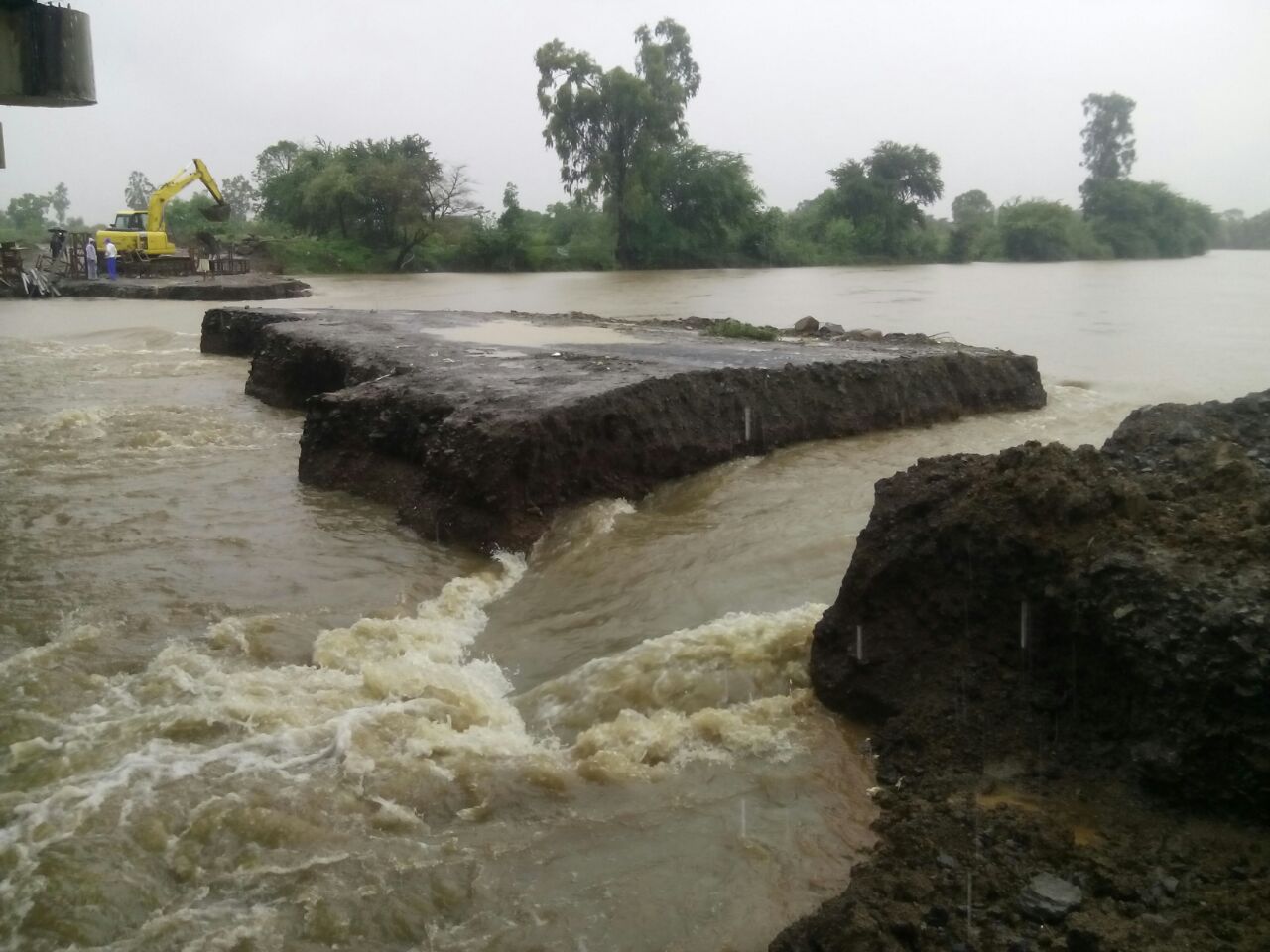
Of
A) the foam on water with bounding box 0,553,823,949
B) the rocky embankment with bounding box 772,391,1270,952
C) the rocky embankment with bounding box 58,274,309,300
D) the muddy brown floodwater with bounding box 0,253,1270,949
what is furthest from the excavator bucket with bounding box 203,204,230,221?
the rocky embankment with bounding box 772,391,1270,952

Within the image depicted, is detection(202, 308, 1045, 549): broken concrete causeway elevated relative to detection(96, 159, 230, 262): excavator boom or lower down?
lower down

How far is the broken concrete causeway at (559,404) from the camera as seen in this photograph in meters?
6.56

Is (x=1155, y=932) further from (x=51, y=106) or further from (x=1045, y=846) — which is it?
(x=51, y=106)

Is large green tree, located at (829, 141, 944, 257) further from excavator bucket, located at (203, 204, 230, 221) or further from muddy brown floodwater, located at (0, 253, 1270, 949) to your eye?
muddy brown floodwater, located at (0, 253, 1270, 949)

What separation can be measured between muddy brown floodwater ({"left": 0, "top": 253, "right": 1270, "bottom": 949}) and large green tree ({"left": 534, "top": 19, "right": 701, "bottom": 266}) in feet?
150

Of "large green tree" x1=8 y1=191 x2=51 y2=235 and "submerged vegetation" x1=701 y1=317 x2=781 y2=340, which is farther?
"large green tree" x1=8 y1=191 x2=51 y2=235

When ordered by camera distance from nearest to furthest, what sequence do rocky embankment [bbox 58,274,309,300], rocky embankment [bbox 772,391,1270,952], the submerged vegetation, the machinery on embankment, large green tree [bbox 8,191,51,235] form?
rocky embankment [bbox 772,391,1270,952], the submerged vegetation, rocky embankment [bbox 58,274,309,300], the machinery on embankment, large green tree [bbox 8,191,51,235]

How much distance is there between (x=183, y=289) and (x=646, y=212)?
2960 cm

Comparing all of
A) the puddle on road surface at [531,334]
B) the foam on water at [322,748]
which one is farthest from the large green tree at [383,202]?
the foam on water at [322,748]

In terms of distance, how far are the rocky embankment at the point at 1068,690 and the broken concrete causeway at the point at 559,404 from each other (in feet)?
9.47

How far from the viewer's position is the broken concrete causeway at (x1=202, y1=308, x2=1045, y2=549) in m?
6.56

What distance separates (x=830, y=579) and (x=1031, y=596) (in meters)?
1.93

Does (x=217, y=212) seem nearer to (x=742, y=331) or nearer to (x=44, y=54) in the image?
(x=742, y=331)

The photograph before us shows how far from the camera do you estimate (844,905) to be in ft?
8.50
